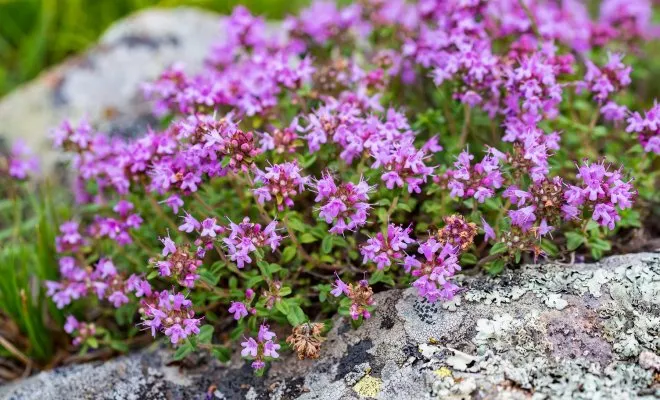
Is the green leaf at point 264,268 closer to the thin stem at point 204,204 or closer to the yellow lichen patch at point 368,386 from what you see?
the thin stem at point 204,204

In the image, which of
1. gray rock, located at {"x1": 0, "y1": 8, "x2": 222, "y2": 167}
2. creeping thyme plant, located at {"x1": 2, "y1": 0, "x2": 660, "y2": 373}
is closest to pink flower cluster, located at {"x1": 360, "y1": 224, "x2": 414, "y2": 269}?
→ creeping thyme plant, located at {"x1": 2, "y1": 0, "x2": 660, "y2": 373}

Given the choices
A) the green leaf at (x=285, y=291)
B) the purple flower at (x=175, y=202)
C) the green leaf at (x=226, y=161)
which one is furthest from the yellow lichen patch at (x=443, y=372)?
the purple flower at (x=175, y=202)

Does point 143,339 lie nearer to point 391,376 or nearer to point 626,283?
point 391,376

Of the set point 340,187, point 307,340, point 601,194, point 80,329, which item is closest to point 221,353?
point 307,340

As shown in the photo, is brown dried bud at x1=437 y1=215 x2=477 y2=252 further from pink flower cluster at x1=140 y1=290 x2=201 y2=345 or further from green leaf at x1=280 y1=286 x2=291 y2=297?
pink flower cluster at x1=140 y1=290 x2=201 y2=345

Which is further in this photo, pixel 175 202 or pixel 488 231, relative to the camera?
pixel 175 202

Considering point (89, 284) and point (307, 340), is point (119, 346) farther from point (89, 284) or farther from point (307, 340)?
point (307, 340)
